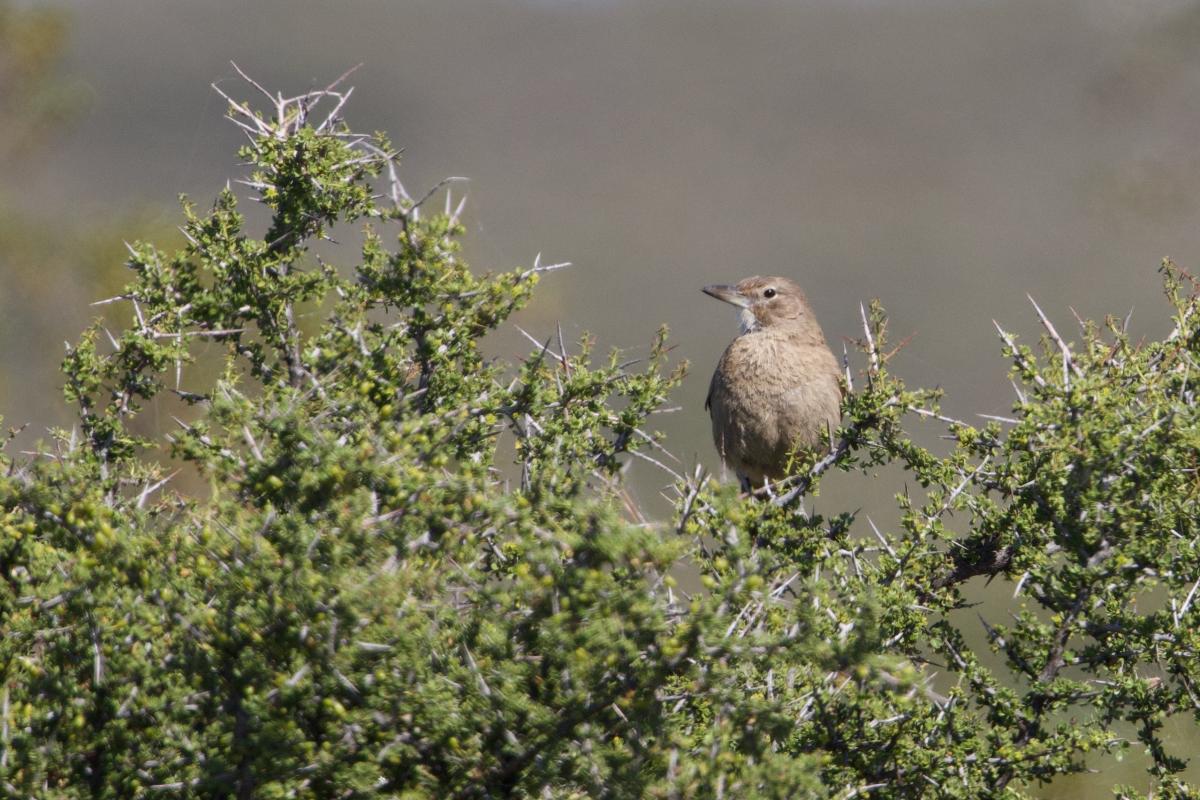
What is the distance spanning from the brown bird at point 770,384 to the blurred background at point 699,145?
23.3 ft

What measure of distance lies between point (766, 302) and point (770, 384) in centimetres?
64

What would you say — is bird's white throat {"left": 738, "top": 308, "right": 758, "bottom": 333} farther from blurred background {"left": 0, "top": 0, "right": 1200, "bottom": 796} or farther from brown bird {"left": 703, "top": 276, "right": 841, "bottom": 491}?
blurred background {"left": 0, "top": 0, "right": 1200, "bottom": 796}

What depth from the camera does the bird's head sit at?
26.3ft

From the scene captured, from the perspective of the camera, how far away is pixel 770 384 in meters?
7.63

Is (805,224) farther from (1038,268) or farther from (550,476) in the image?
(550,476)

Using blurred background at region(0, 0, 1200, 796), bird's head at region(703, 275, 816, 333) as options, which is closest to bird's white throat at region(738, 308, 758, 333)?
bird's head at region(703, 275, 816, 333)

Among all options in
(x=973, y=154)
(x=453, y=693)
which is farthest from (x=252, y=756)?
(x=973, y=154)

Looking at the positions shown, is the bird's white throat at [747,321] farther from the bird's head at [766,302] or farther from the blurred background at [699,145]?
the blurred background at [699,145]

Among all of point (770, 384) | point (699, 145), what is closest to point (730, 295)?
point (770, 384)

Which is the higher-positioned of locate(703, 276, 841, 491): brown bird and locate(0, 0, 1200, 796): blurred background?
locate(0, 0, 1200, 796): blurred background

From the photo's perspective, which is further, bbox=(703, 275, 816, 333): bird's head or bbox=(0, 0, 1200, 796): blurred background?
bbox=(0, 0, 1200, 796): blurred background

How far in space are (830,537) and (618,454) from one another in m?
0.90

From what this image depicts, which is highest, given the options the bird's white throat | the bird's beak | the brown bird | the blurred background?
the blurred background

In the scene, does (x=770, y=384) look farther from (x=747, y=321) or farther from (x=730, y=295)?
→ (x=730, y=295)
